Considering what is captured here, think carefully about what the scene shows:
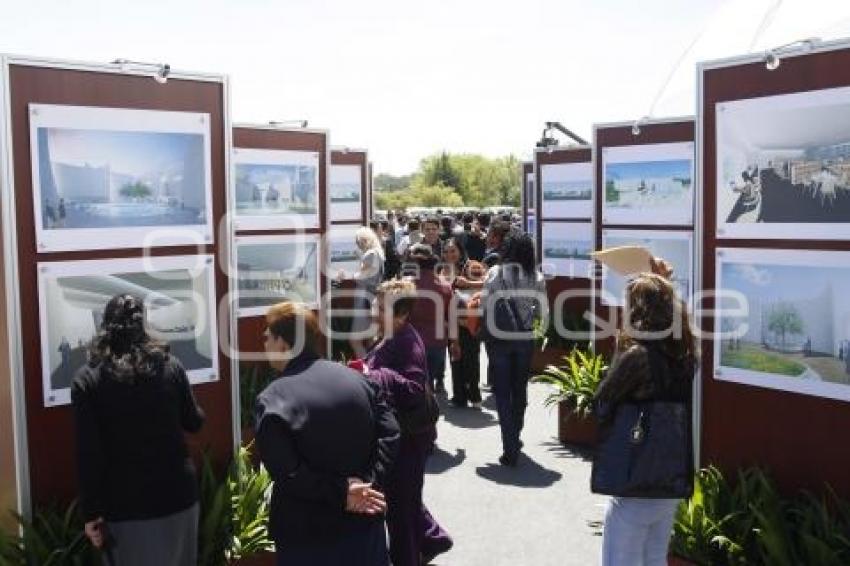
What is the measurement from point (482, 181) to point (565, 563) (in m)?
90.9

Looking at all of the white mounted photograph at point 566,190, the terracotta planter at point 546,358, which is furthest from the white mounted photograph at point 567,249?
the terracotta planter at point 546,358

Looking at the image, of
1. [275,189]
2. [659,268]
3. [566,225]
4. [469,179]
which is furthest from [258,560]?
[469,179]

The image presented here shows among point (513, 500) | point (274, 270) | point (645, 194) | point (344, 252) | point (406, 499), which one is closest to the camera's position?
point (406, 499)

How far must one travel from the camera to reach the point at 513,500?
6.66 meters

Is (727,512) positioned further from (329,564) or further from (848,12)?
(848,12)

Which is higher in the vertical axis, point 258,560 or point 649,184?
point 649,184

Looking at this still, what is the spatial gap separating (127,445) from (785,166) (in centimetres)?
355

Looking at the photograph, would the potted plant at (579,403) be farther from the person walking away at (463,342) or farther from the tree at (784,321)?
the tree at (784,321)

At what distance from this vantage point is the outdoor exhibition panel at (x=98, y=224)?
4164mm

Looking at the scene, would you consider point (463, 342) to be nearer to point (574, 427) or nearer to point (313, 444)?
point (574, 427)

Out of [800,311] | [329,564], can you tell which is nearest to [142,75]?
[329,564]

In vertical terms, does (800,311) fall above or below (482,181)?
below

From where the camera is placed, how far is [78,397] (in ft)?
12.0

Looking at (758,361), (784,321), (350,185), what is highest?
(350,185)
